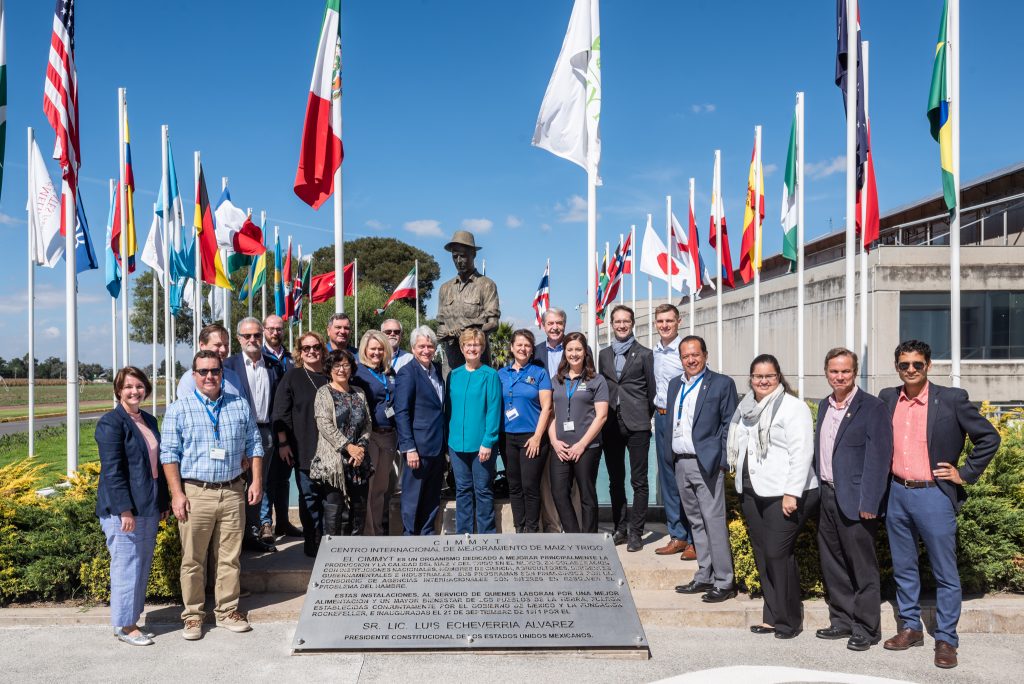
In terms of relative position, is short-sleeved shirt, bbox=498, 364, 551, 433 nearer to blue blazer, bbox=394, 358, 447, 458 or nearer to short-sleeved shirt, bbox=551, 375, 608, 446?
short-sleeved shirt, bbox=551, 375, 608, 446

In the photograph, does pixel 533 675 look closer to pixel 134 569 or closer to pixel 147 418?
pixel 134 569

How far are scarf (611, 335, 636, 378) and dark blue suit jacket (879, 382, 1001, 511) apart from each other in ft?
8.03

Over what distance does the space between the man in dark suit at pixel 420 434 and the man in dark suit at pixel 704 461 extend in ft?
6.32

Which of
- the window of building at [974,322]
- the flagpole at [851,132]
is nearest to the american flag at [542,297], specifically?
the window of building at [974,322]

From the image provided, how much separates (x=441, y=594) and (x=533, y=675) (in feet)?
2.99

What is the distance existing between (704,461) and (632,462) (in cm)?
99

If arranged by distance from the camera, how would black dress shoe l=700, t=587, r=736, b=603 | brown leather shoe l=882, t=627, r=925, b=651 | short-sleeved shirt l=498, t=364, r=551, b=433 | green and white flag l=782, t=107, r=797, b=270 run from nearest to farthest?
brown leather shoe l=882, t=627, r=925, b=651 < black dress shoe l=700, t=587, r=736, b=603 < short-sleeved shirt l=498, t=364, r=551, b=433 < green and white flag l=782, t=107, r=797, b=270

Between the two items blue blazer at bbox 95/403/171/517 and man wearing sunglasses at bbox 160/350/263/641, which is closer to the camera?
blue blazer at bbox 95/403/171/517

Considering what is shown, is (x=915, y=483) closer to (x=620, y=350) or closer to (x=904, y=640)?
(x=904, y=640)

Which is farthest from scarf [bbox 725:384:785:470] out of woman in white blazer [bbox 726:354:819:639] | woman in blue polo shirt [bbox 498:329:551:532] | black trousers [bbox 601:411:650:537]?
woman in blue polo shirt [bbox 498:329:551:532]

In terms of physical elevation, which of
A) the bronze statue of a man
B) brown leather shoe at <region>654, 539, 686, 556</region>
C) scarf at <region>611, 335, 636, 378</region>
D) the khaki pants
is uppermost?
the bronze statue of a man

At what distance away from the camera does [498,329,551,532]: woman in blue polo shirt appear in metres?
5.80

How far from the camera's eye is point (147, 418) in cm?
503

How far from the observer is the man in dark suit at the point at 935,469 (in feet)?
14.5
